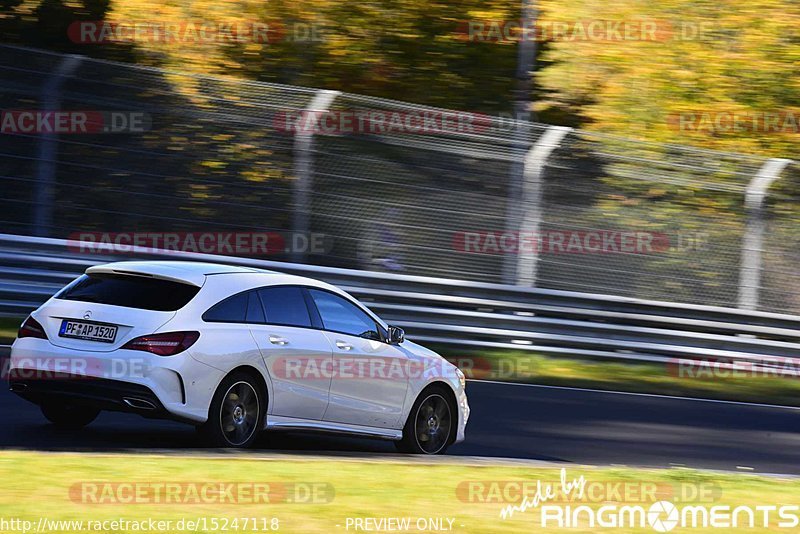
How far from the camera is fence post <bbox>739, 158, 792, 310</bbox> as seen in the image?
17922mm

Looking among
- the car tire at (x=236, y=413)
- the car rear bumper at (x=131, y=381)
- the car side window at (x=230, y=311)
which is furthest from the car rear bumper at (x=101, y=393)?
the car side window at (x=230, y=311)

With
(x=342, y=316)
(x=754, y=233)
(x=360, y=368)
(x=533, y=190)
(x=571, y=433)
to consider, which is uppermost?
(x=533, y=190)

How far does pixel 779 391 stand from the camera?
1723 cm

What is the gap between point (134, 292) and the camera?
9500mm

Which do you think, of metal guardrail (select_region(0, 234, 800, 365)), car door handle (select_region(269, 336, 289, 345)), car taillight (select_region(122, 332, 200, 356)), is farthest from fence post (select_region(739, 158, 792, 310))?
car taillight (select_region(122, 332, 200, 356))

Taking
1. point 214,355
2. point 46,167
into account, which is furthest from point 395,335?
point 46,167

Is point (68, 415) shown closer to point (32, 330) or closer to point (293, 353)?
point (32, 330)

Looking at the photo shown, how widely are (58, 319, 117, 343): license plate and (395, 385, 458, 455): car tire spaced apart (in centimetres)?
283

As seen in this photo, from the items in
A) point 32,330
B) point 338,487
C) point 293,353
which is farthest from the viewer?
point 293,353

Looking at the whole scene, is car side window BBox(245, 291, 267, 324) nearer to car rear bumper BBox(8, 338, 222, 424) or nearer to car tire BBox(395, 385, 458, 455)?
car rear bumper BBox(8, 338, 222, 424)

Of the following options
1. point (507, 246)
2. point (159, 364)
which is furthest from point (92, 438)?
point (507, 246)

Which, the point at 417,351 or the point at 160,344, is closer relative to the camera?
the point at 160,344

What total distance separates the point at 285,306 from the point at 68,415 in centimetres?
189

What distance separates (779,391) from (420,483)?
10053 mm
